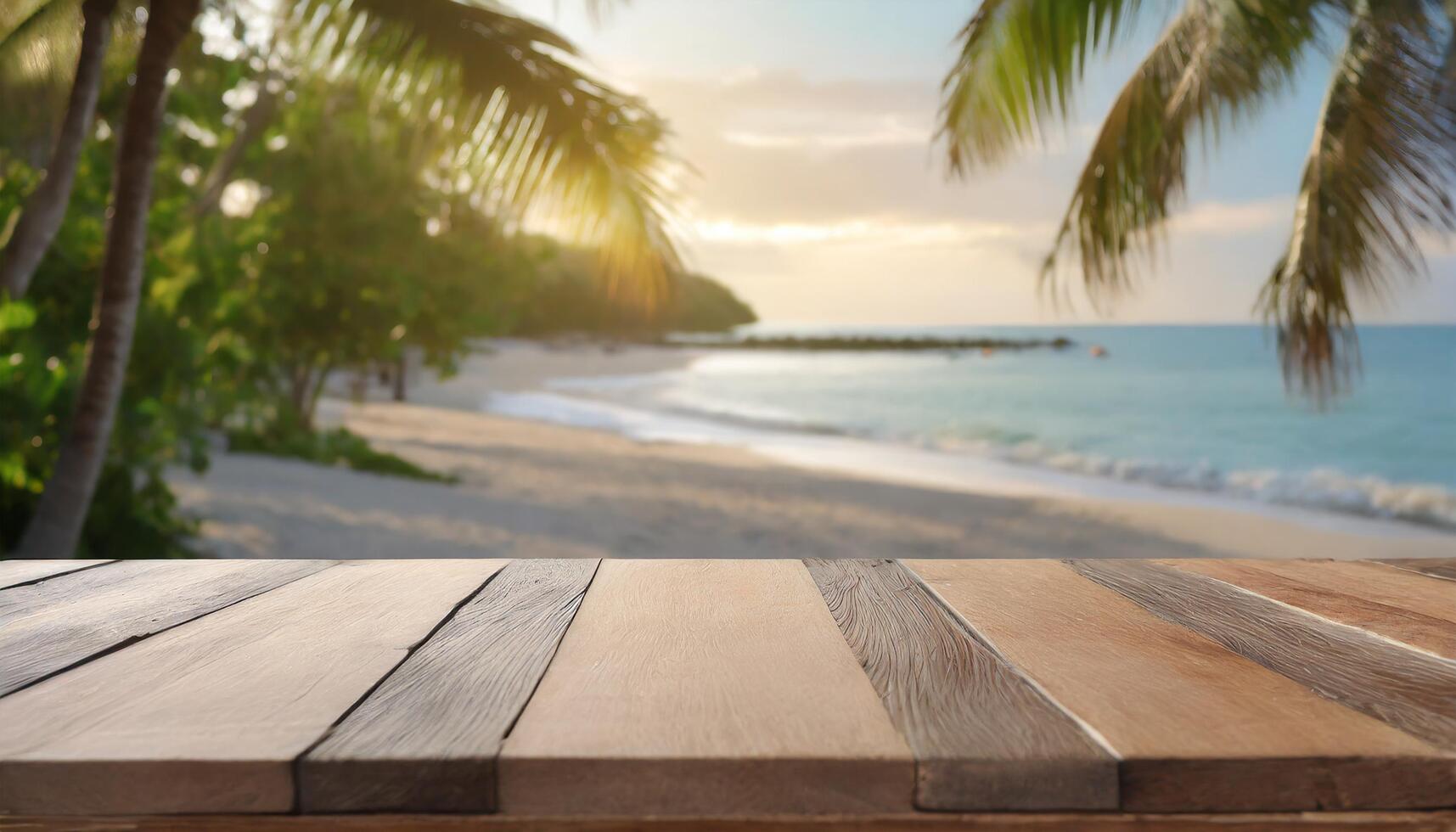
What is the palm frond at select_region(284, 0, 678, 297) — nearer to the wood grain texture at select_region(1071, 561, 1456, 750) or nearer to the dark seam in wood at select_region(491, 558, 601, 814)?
the dark seam in wood at select_region(491, 558, 601, 814)

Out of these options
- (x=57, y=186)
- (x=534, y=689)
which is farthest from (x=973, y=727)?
(x=57, y=186)

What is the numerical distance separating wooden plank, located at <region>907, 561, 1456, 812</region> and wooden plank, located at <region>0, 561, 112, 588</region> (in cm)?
123

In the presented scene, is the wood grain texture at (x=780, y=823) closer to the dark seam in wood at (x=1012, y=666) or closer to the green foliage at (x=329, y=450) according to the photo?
the dark seam in wood at (x=1012, y=666)

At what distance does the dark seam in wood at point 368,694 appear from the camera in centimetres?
70

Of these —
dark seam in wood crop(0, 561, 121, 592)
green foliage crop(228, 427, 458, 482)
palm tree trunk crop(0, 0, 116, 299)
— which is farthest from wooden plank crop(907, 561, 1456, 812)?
green foliage crop(228, 427, 458, 482)

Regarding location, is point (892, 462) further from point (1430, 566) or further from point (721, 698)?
point (721, 698)

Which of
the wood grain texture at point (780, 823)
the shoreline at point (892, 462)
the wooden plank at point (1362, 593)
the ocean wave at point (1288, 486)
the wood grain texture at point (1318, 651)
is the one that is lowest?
the ocean wave at point (1288, 486)

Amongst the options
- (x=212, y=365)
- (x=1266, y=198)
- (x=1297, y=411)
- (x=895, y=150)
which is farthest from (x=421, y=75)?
(x=1266, y=198)

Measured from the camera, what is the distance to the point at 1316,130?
14.9 ft

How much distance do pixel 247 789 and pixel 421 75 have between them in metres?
3.56

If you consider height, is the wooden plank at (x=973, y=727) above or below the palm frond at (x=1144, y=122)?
below

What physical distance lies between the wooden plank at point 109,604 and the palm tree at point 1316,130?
322 centimetres

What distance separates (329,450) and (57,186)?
21.5 feet

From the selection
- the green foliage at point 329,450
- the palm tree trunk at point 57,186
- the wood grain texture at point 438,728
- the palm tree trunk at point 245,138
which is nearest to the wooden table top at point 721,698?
the wood grain texture at point 438,728
